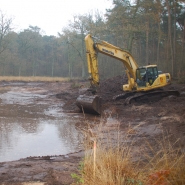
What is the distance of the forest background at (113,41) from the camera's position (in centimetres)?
2781

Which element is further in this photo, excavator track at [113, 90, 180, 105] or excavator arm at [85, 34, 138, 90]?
excavator track at [113, 90, 180, 105]

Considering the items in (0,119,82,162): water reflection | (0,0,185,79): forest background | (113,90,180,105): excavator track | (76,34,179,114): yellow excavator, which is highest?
(0,0,185,79): forest background

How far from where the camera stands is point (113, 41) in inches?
1656

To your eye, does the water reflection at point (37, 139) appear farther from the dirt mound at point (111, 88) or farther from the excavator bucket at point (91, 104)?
the dirt mound at point (111, 88)

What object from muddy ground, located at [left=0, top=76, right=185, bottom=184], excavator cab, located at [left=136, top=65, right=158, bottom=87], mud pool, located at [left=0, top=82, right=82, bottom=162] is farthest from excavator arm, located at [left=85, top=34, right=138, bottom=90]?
mud pool, located at [left=0, top=82, right=82, bottom=162]

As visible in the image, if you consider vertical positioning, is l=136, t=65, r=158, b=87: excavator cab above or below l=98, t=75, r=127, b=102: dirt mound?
above

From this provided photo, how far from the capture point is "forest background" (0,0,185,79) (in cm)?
2781

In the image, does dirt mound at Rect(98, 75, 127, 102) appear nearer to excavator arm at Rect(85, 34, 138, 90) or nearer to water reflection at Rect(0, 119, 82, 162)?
excavator arm at Rect(85, 34, 138, 90)

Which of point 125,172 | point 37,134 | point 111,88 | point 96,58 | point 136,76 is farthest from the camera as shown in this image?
point 111,88

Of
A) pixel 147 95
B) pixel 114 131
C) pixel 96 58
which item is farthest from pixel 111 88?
pixel 114 131

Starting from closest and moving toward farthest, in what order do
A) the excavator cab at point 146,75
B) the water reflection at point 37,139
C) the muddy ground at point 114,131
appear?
the muddy ground at point 114,131 < the water reflection at point 37,139 < the excavator cab at point 146,75

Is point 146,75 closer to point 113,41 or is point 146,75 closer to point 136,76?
point 136,76

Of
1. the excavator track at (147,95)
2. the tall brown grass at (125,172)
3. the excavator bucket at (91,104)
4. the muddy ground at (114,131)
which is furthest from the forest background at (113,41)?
the tall brown grass at (125,172)

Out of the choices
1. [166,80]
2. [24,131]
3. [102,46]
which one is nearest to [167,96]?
[166,80]
